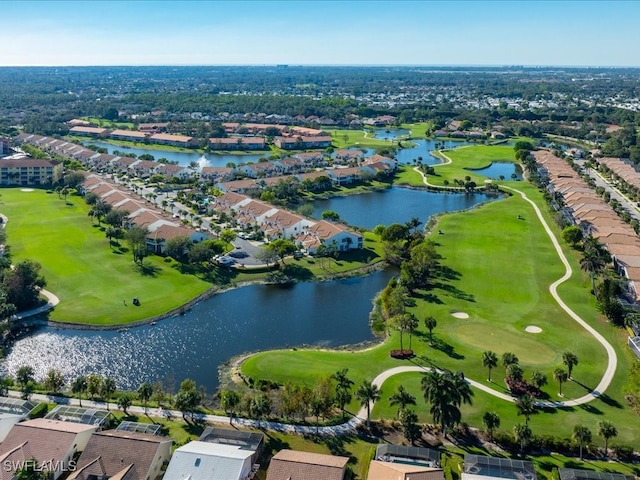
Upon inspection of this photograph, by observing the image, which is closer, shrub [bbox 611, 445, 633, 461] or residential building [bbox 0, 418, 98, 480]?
residential building [bbox 0, 418, 98, 480]

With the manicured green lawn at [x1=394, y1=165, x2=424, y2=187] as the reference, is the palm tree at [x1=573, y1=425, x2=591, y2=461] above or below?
below

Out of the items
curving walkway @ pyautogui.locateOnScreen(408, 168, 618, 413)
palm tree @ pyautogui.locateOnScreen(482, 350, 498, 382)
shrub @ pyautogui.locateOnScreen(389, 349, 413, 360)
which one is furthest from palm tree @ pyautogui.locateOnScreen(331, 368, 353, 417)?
palm tree @ pyautogui.locateOnScreen(482, 350, 498, 382)

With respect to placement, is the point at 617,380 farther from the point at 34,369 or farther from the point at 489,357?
the point at 34,369

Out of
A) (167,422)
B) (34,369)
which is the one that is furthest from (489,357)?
(34,369)

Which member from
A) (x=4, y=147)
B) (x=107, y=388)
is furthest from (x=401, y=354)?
(x=4, y=147)

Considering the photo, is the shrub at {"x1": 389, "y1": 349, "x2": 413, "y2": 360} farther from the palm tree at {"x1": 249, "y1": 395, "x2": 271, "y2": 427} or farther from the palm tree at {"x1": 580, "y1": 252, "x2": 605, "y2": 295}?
the palm tree at {"x1": 580, "y1": 252, "x2": 605, "y2": 295}

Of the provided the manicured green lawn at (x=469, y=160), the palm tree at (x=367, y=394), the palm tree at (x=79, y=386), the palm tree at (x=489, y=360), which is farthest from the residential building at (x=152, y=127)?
the palm tree at (x=367, y=394)
